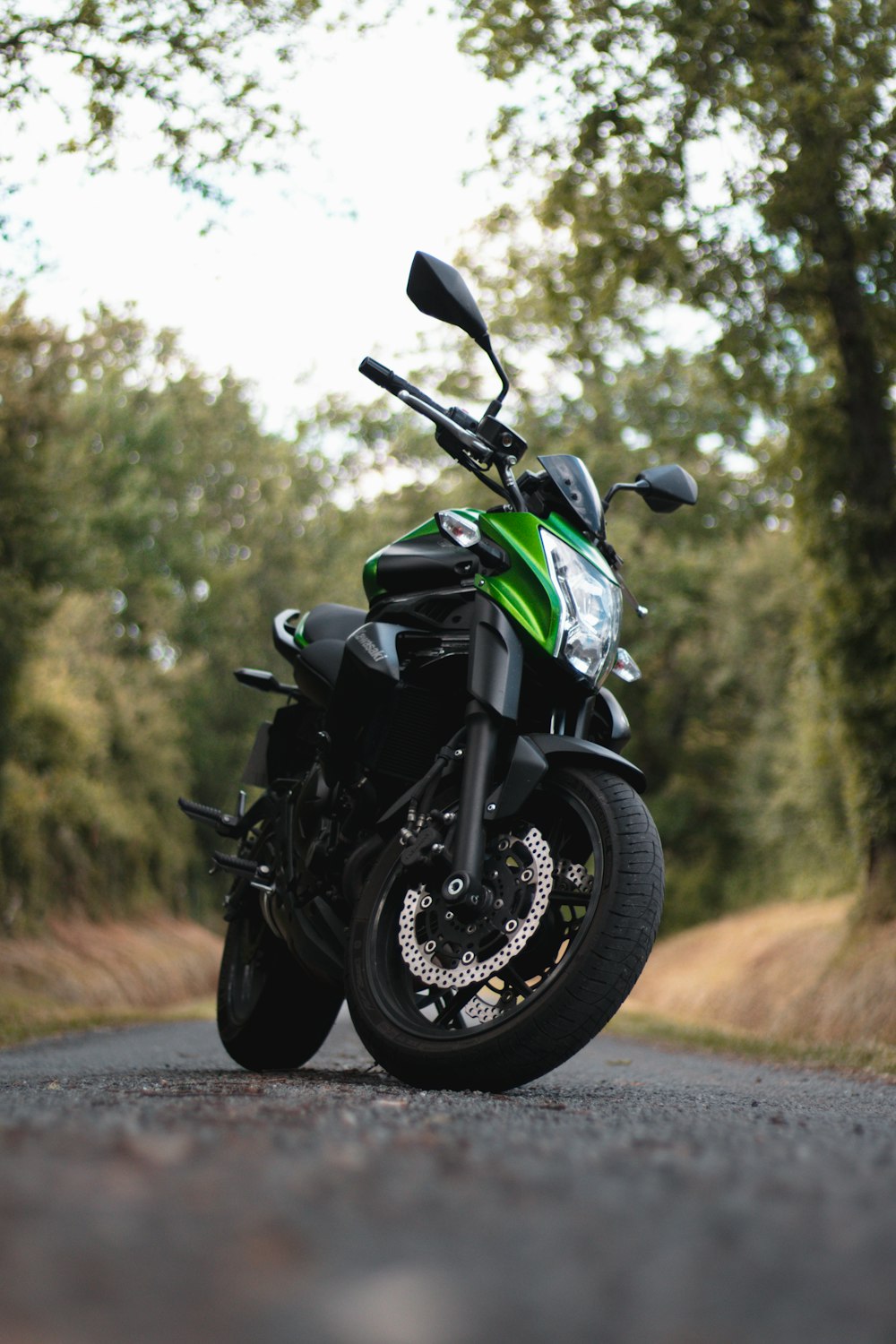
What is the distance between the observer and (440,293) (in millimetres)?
4180

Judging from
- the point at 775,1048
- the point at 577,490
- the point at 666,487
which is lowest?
the point at 775,1048

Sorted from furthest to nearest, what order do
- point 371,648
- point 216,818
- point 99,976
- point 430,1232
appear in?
point 99,976 → point 216,818 → point 371,648 → point 430,1232

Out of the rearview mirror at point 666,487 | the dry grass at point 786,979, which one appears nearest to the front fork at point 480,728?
the rearview mirror at point 666,487

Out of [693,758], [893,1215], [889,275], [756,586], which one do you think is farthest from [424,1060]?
[693,758]

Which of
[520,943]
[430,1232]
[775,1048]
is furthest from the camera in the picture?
[775,1048]

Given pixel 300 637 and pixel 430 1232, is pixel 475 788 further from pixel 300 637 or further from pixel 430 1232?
pixel 430 1232

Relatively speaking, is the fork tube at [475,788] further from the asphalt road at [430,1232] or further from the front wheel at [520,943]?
the asphalt road at [430,1232]

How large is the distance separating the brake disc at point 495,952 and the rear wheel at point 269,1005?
4.99ft

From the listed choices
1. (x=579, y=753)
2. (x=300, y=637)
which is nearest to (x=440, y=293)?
(x=579, y=753)

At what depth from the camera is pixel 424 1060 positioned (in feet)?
12.1

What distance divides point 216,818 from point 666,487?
7.52ft

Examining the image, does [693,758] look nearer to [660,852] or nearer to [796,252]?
[796,252]

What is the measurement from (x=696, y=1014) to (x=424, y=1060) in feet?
38.4

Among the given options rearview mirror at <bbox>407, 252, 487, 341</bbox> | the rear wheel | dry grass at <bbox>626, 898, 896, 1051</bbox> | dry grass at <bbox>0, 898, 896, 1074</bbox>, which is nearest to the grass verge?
dry grass at <bbox>0, 898, 896, 1074</bbox>
